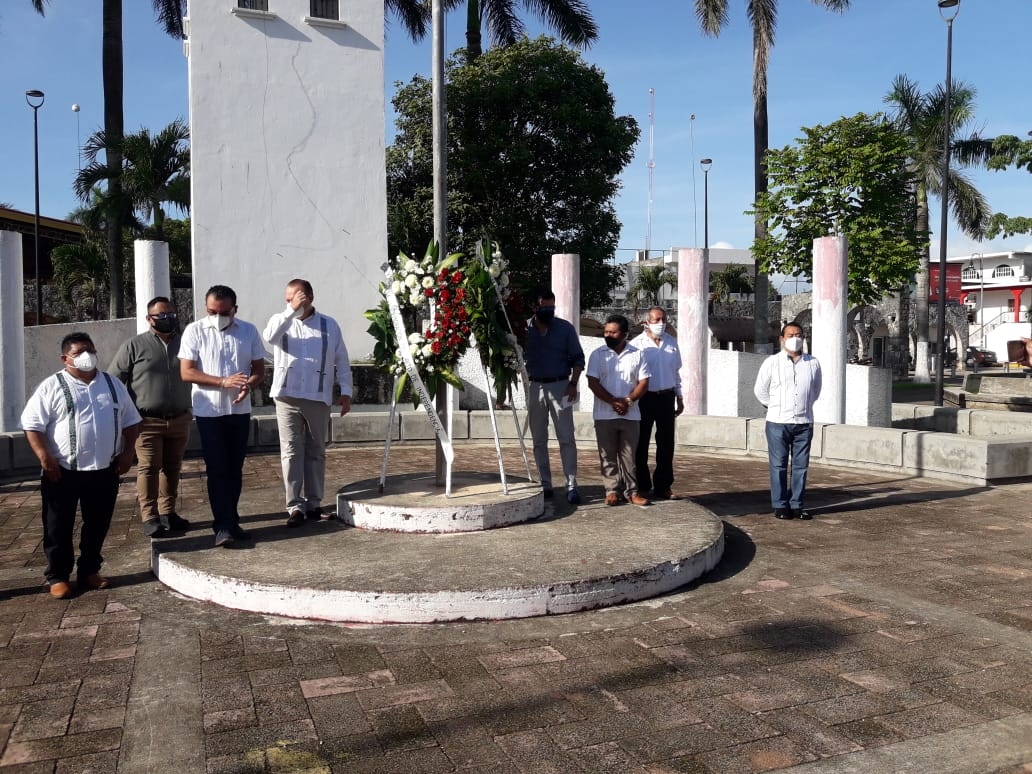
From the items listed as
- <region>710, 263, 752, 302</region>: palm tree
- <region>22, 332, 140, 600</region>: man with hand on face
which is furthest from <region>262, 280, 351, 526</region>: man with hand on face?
<region>710, 263, 752, 302</region>: palm tree

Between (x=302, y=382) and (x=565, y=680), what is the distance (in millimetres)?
3200

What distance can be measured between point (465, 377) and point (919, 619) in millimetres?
11926

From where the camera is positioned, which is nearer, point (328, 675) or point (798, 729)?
point (798, 729)

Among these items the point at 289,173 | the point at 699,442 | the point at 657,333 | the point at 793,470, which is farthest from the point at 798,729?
the point at 289,173

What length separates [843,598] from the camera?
5.30 meters

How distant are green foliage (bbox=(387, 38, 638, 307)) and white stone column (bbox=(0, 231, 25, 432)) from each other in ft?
52.0

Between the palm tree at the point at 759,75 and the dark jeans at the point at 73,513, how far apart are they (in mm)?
23437

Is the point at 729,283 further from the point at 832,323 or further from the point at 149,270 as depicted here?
the point at 149,270

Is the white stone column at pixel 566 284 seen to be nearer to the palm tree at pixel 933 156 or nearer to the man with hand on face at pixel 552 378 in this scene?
the man with hand on face at pixel 552 378

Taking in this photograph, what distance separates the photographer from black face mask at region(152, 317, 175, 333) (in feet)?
21.6

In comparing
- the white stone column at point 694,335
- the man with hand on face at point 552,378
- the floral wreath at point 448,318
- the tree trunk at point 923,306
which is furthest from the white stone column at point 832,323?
the tree trunk at point 923,306

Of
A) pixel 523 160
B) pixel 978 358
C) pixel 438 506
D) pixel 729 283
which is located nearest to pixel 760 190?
pixel 523 160

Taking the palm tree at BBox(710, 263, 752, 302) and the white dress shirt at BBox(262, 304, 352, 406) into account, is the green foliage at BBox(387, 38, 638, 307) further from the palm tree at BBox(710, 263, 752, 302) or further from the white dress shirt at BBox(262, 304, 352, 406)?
the palm tree at BBox(710, 263, 752, 302)

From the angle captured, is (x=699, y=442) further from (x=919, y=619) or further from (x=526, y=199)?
(x=526, y=199)
